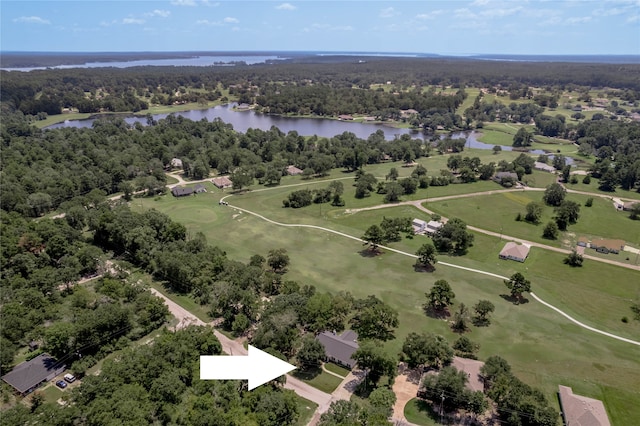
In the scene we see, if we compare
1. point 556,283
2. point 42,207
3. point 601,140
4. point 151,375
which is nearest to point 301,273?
point 151,375

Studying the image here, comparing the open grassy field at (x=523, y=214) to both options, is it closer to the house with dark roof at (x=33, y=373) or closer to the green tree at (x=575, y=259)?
the green tree at (x=575, y=259)

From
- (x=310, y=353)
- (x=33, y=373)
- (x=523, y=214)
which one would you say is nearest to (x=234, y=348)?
(x=310, y=353)

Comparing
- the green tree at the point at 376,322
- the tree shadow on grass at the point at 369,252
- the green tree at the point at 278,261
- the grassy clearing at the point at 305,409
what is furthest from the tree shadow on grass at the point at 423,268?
the grassy clearing at the point at 305,409

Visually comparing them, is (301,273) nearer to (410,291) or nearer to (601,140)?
(410,291)

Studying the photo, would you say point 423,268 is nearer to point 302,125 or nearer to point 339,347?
point 339,347

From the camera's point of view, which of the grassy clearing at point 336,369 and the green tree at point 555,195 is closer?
the grassy clearing at point 336,369
